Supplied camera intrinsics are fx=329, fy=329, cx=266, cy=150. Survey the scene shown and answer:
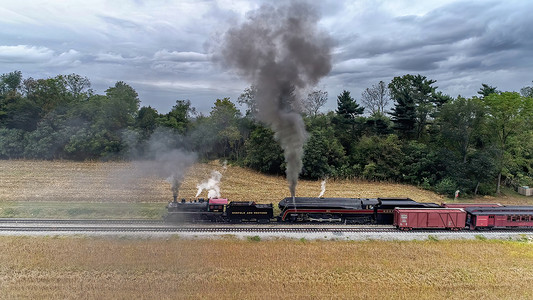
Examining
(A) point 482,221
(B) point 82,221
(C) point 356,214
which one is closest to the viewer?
(A) point 482,221

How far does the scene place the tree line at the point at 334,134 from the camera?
38406 mm

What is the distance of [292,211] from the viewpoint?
82.4 ft

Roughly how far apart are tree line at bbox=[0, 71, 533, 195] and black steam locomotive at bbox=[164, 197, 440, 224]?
17.8m

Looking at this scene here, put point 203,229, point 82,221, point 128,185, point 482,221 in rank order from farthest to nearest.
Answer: point 128,185
point 82,221
point 482,221
point 203,229

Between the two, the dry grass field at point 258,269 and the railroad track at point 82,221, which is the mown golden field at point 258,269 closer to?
the dry grass field at point 258,269

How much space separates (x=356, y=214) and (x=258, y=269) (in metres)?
11.0

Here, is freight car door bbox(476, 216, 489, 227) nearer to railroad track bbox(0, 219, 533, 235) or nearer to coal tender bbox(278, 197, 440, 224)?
railroad track bbox(0, 219, 533, 235)

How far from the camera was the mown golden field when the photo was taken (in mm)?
15438

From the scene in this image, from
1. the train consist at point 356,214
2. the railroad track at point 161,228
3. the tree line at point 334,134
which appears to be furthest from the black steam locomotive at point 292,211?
the tree line at point 334,134

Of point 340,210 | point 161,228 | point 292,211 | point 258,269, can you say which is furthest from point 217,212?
point 340,210

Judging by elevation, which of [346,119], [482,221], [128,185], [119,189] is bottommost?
[119,189]

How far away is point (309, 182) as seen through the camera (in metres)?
43.7

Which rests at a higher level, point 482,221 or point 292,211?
point 482,221

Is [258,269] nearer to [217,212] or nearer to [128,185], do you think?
[217,212]
